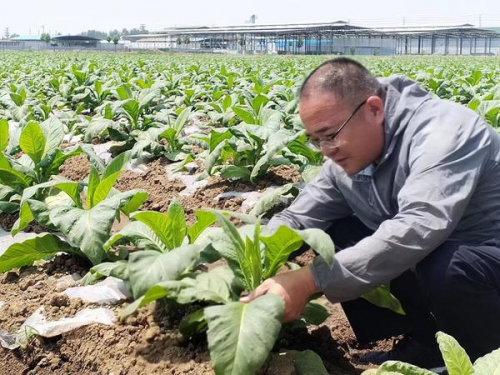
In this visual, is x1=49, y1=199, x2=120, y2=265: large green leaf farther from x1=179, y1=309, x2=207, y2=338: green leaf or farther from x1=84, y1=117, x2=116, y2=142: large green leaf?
x1=84, y1=117, x2=116, y2=142: large green leaf

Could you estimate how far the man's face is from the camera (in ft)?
8.07

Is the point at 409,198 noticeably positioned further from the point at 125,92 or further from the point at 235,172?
the point at 125,92

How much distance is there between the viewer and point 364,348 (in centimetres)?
311

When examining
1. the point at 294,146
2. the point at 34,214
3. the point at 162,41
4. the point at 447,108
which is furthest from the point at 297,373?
the point at 162,41

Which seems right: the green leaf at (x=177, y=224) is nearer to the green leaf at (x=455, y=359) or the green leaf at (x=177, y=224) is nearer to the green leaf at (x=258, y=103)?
the green leaf at (x=455, y=359)

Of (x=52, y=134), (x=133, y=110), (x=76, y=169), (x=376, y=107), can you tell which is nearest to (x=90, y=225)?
(x=376, y=107)

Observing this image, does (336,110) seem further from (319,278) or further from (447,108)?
(319,278)

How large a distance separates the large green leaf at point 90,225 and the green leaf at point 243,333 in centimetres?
94

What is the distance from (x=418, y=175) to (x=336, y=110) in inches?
15.1

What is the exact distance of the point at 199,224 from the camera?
278 cm

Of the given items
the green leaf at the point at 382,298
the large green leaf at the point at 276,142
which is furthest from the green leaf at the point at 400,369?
the large green leaf at the point at 276,142

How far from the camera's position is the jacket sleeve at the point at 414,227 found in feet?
7.36

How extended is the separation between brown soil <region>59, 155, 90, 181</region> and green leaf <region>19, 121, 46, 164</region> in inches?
63.4

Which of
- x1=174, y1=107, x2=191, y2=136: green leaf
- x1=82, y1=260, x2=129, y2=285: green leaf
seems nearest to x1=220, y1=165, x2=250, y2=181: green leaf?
x1=174, y1=107, x2=191, y2=136: green leaf
